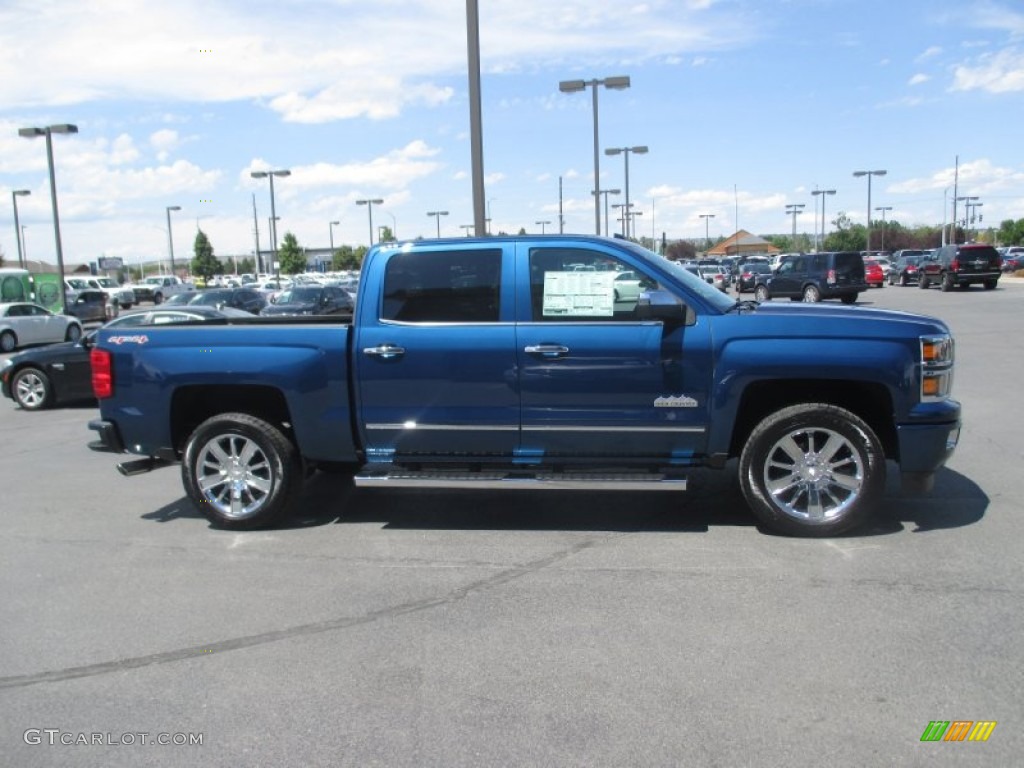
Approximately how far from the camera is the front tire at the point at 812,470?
18.3 ft

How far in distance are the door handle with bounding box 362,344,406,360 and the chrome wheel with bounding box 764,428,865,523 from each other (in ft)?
8.20

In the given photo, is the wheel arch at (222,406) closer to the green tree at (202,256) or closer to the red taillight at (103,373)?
the red taillight at (103,373)

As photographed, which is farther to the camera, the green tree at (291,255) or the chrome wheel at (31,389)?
the green tree at (291,255)

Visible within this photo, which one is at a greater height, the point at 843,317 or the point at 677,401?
the point at 843,317

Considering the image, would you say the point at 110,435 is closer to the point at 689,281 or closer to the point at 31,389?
the point at 689,281

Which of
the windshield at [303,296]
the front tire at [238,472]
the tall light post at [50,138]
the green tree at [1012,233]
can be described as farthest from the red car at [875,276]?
the green tree at [1012,233]

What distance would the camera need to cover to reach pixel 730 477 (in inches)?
291

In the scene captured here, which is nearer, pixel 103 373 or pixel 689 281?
pixel 689 281

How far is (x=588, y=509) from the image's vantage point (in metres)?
6.64

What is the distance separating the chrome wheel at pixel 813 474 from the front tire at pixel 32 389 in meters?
11.4

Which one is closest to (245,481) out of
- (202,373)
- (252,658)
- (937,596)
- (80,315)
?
(202,373)

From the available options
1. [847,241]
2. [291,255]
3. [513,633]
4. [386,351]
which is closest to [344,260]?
[291,255]

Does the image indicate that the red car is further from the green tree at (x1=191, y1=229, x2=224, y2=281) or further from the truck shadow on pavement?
the green tree at (x1=191, y1=229, x2=224, y2=281)

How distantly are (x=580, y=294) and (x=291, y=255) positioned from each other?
3140 inches
